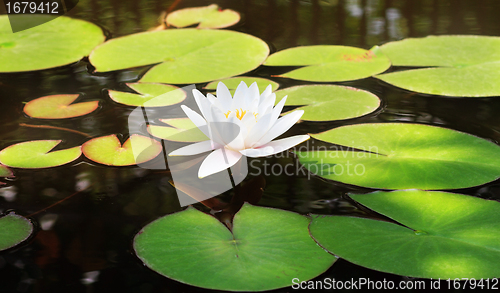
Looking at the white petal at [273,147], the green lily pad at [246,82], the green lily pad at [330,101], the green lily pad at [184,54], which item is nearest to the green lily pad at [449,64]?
the green lily pad at [330,101]

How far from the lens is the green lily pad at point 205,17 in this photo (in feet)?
8.57

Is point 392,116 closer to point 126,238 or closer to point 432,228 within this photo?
point 432,228

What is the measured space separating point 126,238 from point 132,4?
2.54 meters

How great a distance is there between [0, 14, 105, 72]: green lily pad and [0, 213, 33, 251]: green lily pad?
1186 millimetres

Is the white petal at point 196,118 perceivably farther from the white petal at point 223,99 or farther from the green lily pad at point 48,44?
the green lily pad at point 48,44

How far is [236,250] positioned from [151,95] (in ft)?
3.16

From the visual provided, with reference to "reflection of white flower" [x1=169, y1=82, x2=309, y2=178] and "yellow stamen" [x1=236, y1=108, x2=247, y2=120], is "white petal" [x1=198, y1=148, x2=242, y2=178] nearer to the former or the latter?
"reflection of white flower" [x1=169, y1=82, x2=309, y2=178]

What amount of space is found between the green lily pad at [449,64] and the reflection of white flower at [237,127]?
828mm

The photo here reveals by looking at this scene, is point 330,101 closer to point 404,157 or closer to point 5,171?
point 404,157

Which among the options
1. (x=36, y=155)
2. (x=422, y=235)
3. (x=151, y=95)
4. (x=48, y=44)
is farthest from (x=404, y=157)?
(x=48, y=44)

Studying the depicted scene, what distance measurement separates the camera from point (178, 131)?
139 centimetres

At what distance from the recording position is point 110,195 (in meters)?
1.14

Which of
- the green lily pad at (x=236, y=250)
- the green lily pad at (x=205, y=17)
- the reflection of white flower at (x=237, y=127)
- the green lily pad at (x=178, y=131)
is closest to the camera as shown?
the green lily pad at (x=236, y=250)

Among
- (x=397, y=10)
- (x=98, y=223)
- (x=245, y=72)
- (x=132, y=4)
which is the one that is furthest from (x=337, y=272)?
(x=132, y=4)
